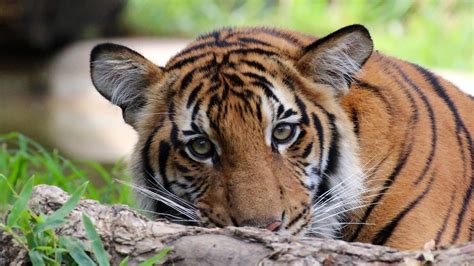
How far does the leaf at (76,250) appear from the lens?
2.35 m

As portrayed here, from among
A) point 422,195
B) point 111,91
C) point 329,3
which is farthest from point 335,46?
point 329,3

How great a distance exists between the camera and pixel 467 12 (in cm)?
1010

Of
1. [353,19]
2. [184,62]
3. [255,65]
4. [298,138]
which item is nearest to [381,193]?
[298,138]

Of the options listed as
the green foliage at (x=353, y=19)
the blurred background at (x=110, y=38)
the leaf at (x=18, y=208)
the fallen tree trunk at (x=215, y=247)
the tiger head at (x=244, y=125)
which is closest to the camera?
the fallen tree trunk at (x=215, y=247)

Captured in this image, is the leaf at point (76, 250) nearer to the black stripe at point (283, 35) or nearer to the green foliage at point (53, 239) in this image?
the green foliage at point (53, 239)

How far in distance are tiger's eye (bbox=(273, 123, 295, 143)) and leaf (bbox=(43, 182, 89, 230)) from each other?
0.70 m

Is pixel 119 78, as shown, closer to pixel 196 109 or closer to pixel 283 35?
pixel 196 109

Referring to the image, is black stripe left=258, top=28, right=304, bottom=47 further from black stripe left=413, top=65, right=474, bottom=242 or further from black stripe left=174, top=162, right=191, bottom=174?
black stripe left=174, top=162, right=191, bottom=174

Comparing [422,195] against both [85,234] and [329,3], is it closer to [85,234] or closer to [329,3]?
[85,234]

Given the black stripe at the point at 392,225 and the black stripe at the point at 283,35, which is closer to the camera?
the black stripe at the point at 392,225

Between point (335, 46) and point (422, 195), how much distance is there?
1.78ft

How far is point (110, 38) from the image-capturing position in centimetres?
1101

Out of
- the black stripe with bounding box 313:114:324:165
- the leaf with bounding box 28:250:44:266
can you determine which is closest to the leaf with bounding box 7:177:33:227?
the leaf with bounding box 28:250:44:266

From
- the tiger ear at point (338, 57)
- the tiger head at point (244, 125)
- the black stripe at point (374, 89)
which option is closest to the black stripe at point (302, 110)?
the tiger head at point (244, 125)
